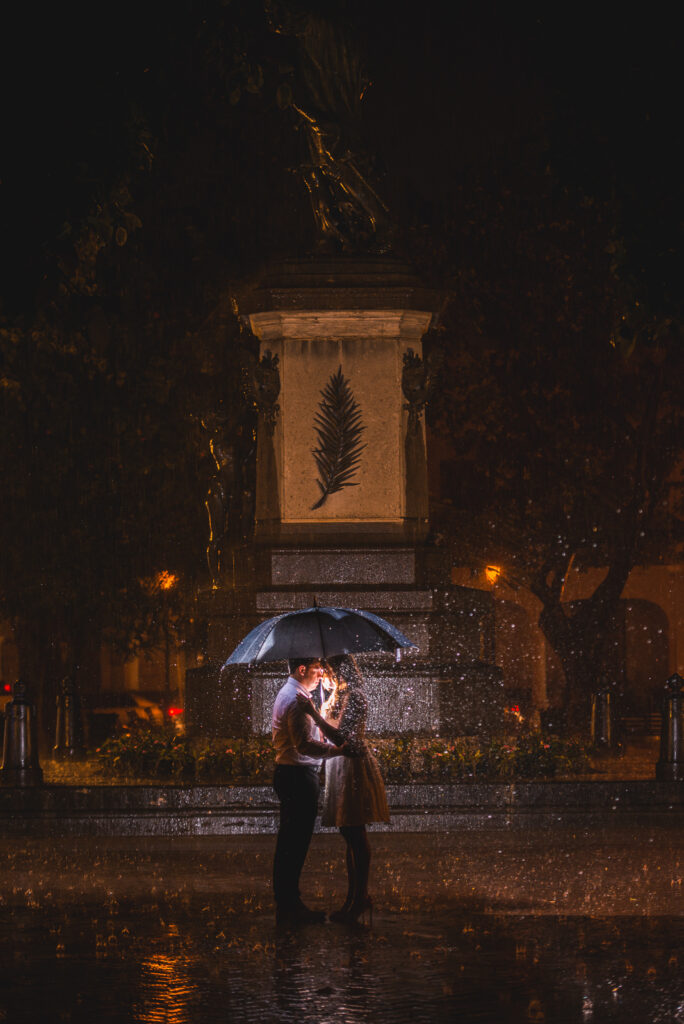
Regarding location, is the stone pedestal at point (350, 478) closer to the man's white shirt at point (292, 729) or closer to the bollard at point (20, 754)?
the bollard at point (20, 754)

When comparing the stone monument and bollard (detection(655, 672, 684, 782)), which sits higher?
the stone monument

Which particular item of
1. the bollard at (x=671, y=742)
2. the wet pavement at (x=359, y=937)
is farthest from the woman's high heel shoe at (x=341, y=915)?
the bollard at (x=671, y=742)

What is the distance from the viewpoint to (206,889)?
492 inches

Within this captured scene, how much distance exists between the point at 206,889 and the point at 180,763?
5.55 metres

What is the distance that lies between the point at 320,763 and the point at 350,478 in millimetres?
8154

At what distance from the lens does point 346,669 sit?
1135 centimetres

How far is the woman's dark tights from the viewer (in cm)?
1078

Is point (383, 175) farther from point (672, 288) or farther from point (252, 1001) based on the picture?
point (252, 1001)

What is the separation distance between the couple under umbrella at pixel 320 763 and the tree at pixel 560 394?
22.0 meters

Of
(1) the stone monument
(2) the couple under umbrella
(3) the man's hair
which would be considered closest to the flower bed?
(1) the stone monument

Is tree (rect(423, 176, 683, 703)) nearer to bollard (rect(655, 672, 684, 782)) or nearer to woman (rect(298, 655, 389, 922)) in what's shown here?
bollard (rect(655, 672, 684, 782))

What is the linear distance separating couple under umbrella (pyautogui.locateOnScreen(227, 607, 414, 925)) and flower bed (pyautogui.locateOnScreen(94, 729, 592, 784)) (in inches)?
220

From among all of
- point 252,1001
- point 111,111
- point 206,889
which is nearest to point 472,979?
point 252,1001

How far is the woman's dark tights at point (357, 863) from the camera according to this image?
1078 centimetres
